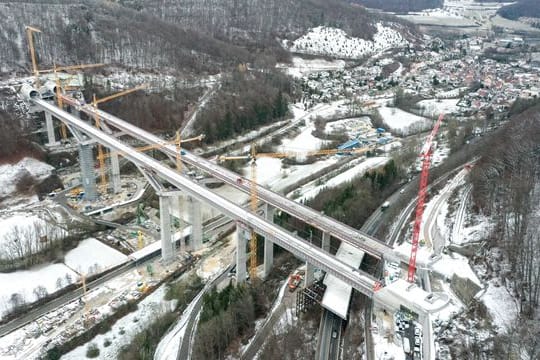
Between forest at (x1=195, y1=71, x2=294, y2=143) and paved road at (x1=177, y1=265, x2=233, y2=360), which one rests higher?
forest at (x1=195, y1=71, x2=294, y2=143)

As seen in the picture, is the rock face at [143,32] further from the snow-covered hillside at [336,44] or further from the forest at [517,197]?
the forest at [517,197]

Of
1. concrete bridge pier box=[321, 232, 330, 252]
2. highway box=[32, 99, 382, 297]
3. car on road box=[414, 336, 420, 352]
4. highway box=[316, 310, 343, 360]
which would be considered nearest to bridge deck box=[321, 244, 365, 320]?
highway box=[316, 310, 343, 360]

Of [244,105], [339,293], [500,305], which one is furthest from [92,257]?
[244,105]

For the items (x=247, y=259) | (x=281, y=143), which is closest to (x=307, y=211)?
(x=247, y=259)

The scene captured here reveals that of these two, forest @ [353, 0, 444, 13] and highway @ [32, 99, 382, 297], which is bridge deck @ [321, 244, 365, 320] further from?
forest @ [353, 0, 444, 13]

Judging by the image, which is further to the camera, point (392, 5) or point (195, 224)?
point (392, 5)

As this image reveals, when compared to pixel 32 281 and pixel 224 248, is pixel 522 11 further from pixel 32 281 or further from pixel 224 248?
pixel 32 281

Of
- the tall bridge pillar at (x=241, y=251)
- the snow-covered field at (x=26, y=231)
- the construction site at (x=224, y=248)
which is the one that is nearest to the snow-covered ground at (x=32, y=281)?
the construction site at (x=224, y=248)
